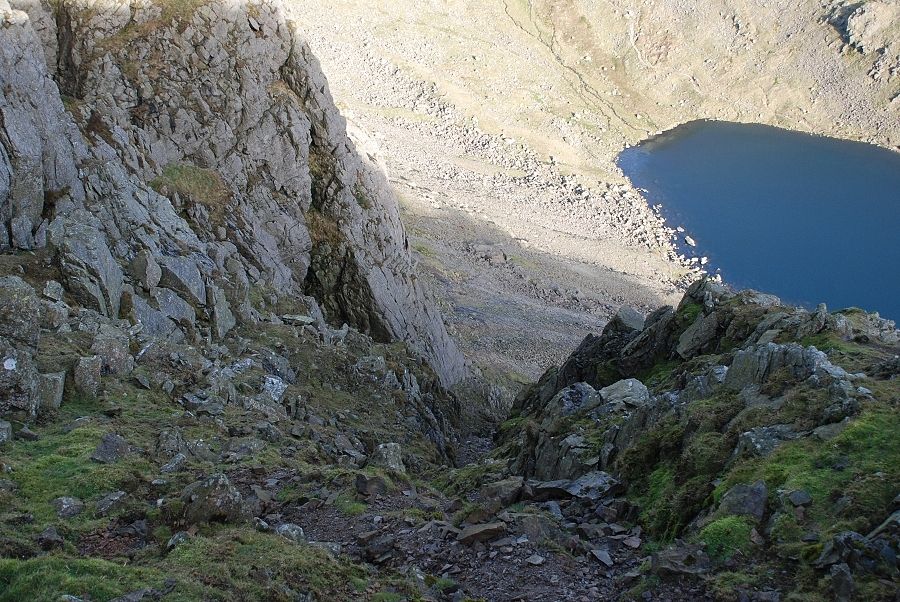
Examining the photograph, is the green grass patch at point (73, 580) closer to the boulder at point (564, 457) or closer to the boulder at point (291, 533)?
the boulder at point (291, 533)

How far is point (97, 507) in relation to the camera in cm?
1534

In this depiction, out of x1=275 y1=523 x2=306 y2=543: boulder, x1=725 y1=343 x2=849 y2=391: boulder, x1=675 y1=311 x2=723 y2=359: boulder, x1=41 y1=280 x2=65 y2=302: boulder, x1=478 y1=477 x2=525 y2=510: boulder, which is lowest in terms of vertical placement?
x1=275 y1=523 x2=306 y2=543: boulder

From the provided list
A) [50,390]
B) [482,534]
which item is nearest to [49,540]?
[50,390]

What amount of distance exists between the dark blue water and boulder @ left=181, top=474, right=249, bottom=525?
79.6 m

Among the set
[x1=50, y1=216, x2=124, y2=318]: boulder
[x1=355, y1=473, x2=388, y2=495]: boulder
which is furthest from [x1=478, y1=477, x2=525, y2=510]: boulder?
[x1=50, y1=216, x2=124, y2=318]: boulder

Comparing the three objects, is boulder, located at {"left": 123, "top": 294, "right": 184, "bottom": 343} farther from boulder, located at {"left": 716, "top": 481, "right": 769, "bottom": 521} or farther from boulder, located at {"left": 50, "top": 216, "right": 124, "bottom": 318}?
boulder, located at {"left": 716, "top": 481, "right": 769, "bottom": 521}

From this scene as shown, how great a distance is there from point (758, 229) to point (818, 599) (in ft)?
314

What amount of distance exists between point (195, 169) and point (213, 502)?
867 inches

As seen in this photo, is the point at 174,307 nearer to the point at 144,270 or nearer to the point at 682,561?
the point at 144,270

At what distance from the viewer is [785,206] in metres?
105

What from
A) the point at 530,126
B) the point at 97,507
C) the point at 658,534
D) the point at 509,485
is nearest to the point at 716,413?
the point at 658,534

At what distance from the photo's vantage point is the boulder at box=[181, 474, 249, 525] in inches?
593

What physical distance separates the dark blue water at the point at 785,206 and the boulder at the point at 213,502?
261 feet

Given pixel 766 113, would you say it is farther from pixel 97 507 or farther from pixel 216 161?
pixel 97 507
